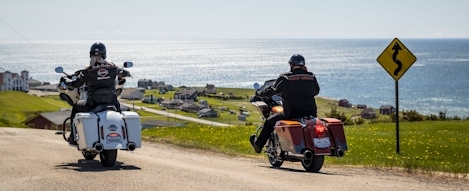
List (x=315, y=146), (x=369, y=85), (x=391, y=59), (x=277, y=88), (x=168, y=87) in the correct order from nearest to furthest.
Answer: (x=315, y=146) → (x=277, y=88) → (x=391, y=59) → (x=168, y=87) → (x=369, y=85)

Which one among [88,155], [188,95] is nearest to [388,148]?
[88,155]

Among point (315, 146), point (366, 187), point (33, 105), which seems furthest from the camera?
point (33, 105)

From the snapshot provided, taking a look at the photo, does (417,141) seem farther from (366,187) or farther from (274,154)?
(366,187)

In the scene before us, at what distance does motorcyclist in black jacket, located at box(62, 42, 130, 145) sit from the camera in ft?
41.3

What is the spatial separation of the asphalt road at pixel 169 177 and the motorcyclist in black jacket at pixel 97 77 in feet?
3.74

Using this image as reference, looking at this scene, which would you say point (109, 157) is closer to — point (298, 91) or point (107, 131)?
point (107, 131)

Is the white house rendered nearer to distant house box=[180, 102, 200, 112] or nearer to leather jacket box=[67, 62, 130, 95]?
distant house box=[180, 102, 200, 112]

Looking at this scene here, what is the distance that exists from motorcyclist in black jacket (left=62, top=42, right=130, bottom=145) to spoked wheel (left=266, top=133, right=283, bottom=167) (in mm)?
3072

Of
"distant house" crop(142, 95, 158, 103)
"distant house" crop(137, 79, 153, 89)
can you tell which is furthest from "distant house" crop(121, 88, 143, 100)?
"distant house" crop(137, 79, 153, 89)

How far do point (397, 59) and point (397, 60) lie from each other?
31 mm

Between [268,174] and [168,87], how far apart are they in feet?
445

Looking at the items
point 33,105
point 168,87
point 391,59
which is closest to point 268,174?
point 391,59

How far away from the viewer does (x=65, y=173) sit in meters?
10.9

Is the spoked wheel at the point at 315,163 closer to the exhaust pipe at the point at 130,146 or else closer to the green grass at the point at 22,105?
the exhaust pipe at the point at 130,146
